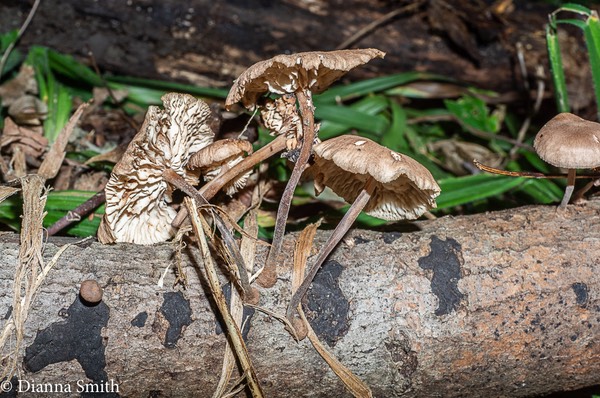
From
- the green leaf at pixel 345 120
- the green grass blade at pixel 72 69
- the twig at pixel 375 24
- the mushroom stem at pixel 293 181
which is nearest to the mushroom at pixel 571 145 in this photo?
the mushroom stem at pixel 293 181

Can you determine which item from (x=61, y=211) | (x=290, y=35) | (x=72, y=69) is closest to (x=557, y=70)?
(x=290, y=35)

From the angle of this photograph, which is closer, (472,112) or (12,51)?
(12,51)

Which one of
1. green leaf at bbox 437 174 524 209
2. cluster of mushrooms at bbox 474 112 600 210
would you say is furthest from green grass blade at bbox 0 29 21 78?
cluster of mushrooms at bbox 474 112 600 210

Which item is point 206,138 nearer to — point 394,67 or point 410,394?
point 410,394

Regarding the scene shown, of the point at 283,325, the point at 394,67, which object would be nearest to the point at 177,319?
the point at 283,325

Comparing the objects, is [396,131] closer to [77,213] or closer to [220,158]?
[220,158]

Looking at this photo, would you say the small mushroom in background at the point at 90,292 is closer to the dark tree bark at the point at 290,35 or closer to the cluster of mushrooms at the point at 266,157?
the cluster of mushrooms at the point at 266,157
